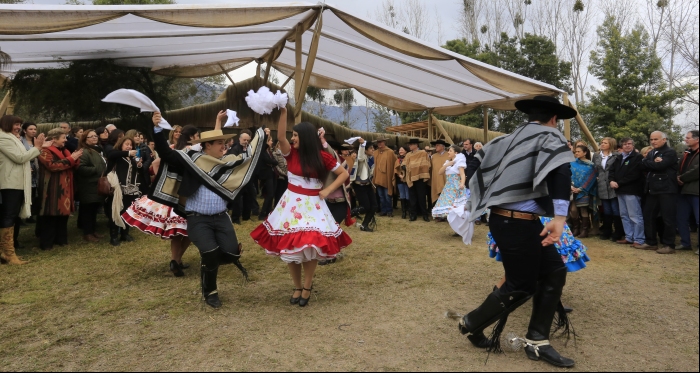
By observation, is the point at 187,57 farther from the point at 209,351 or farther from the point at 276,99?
the point at 209,351

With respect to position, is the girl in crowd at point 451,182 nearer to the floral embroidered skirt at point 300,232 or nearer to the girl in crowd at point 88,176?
the floral embroidered skirt at point 300,232

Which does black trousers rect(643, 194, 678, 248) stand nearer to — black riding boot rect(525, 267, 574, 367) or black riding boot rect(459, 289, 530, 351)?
black riding boot rect(525, 267, 574, 367)

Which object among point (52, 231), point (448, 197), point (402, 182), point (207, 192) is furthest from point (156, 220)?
point (402, 182)

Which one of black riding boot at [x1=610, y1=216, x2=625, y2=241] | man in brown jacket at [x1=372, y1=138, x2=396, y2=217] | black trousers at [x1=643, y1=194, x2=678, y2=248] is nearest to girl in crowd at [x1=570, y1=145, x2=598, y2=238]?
black riding boot at [x1=610, y1=216, x2=625, y2=241]

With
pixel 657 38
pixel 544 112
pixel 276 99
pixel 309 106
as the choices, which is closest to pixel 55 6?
pixel 276 99

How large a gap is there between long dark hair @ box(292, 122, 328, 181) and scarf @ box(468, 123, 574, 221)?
1.61 metres

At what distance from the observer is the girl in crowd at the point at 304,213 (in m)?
4.25

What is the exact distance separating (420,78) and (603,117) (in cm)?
1204

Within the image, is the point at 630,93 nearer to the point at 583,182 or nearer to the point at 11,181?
the point at 583,182

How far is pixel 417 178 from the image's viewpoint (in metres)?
10.5

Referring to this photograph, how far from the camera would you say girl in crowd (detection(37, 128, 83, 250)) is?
22.1ft

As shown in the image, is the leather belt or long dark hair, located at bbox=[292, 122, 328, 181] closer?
the leather belt

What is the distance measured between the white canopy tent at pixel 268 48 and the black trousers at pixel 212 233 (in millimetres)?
3828

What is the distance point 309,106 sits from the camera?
1972 inches
